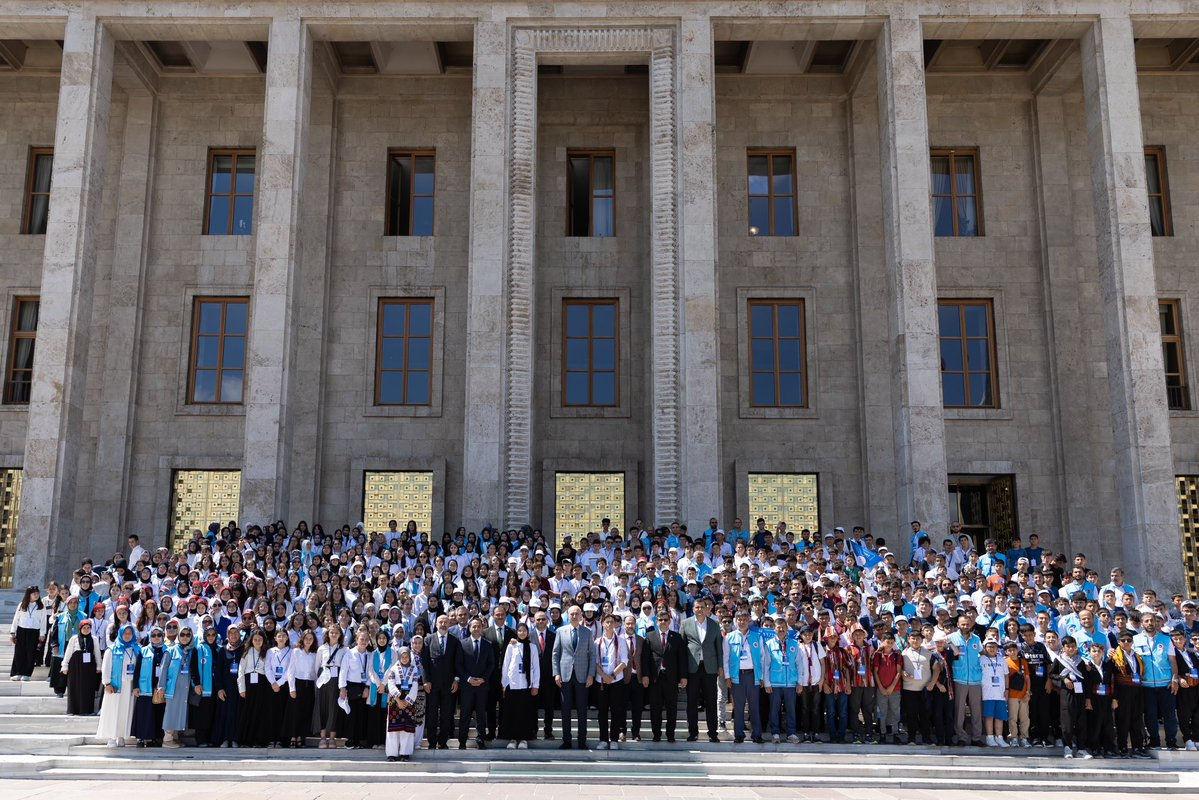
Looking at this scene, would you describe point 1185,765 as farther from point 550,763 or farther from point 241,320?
point 241,320

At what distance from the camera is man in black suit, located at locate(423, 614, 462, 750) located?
1256 cm

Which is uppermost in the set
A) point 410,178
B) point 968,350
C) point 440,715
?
point 410,178

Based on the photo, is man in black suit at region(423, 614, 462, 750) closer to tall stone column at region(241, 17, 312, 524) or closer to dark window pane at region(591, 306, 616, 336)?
tall stone column at region(241, 17, 312, 524)

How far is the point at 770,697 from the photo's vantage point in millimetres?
13062

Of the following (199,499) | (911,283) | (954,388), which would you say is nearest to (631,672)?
(911,283)

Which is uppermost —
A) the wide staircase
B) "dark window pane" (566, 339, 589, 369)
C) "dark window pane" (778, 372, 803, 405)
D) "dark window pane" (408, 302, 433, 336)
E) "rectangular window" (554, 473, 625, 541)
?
"dark window pane" (408, 302, 433, 336)

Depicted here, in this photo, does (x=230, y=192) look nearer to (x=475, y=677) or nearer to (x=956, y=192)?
(x=475, y=677)

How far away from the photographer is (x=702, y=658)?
12.9m

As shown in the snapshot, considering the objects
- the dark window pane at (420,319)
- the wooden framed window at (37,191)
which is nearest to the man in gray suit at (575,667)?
the dark window pane at (420,319)

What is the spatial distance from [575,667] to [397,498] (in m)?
11.1

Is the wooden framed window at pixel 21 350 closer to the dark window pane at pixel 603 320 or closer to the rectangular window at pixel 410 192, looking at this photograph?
the rectangular window at pixel 410 192

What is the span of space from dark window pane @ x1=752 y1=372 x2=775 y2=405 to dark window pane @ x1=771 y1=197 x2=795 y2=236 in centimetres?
325

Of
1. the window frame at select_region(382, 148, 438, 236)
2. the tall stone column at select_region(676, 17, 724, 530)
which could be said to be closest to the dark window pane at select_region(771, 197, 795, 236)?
the tall stone column at select_region(676, 17, 724, 530)

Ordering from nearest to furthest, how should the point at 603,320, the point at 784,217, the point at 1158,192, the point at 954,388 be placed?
1. the point at 954,388
2. the point at 603,320
3. the point at 1158,192
4. the point at 784,217
